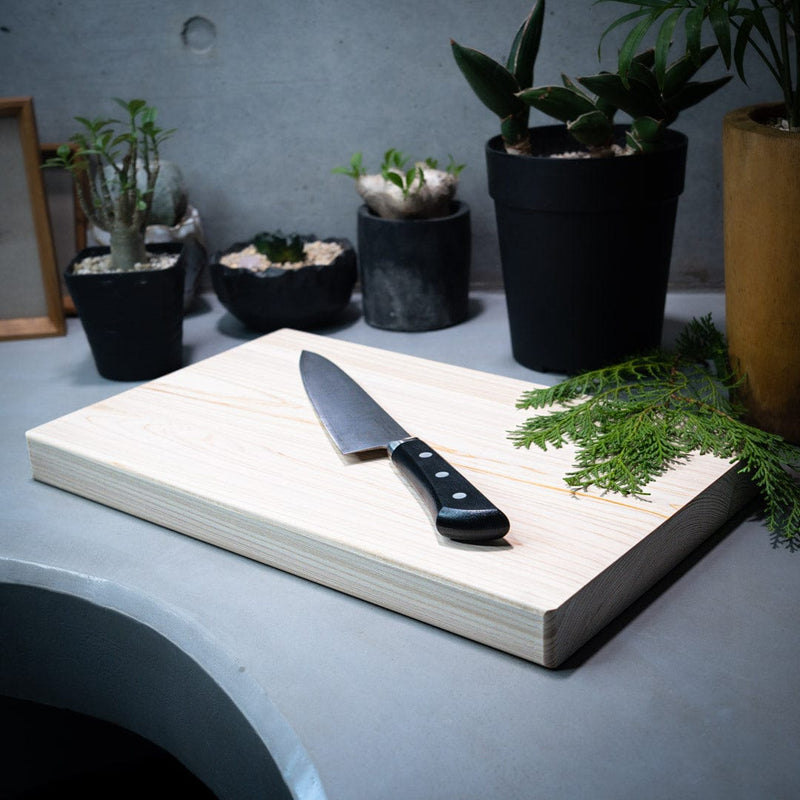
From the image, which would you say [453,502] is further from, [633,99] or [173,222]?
[173,222]

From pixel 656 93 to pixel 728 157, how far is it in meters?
0.10

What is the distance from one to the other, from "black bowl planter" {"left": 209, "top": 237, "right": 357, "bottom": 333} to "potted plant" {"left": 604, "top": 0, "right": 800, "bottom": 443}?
41cm

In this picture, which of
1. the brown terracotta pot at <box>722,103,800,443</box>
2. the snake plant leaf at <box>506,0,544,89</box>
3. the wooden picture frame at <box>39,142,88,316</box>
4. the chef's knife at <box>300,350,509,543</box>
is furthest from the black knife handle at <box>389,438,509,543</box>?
the wooden picture frame at <box>39,142,88,316</box>

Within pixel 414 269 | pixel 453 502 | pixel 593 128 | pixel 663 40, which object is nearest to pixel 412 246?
pixel 414 269

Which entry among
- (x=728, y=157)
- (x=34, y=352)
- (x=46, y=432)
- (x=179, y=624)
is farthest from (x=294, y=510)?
(x=34, y=352)

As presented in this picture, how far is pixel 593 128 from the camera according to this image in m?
0.78

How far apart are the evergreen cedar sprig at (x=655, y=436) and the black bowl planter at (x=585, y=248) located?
0.08 m

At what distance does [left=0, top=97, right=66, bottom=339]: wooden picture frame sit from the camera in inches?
38.2

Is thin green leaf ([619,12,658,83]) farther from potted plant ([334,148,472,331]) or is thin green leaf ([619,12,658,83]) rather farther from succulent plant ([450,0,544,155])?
potted plant ([334,148,472,331])

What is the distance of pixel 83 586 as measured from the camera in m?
0.60

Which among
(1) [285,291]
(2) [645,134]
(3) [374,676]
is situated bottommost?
(3) [374,676]

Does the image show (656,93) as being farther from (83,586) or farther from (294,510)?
(83,586)

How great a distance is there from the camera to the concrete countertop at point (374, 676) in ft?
1.46

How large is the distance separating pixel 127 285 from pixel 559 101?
413mm
